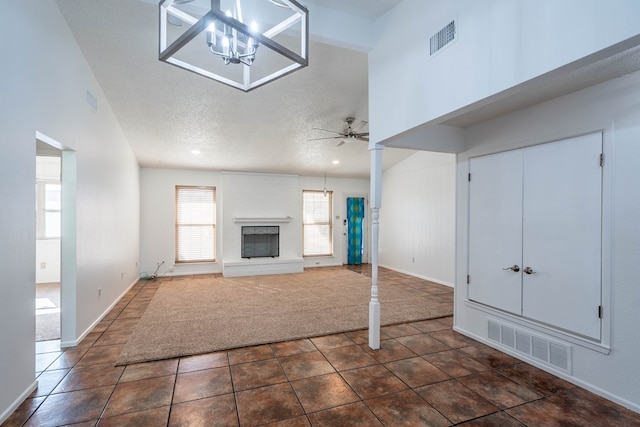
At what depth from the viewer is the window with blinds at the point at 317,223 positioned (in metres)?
8.38

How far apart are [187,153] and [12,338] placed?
4.42m

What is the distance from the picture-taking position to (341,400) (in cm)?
227

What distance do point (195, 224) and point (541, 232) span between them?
6904 millimetres

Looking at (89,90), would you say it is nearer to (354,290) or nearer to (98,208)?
(98,208)

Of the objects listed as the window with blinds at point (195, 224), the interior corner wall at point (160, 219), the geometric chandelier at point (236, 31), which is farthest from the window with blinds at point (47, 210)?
the geometric chandelier at point (236, 31)

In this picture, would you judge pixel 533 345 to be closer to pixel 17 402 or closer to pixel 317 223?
pixel 17 402

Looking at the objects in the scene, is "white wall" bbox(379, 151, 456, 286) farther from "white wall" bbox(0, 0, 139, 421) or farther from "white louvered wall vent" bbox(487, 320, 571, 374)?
"white wall" bbox(0, 0, 139, 421)

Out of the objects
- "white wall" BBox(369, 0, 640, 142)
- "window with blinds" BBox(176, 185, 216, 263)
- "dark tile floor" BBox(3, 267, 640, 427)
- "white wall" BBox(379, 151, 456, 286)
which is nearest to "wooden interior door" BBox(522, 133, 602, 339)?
"dark tile floor" BBox(3, 267, 640, 427)

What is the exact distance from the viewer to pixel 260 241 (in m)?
7.55

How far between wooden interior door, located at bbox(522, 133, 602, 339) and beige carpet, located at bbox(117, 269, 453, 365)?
5.61ft

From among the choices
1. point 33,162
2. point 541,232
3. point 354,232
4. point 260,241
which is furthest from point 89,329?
point 354,232

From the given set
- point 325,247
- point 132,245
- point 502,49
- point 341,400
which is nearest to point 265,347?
point 341,400

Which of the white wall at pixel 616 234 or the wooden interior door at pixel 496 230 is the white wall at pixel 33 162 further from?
the white wall at pixel 616 234

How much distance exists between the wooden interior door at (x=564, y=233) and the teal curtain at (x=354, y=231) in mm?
5776
